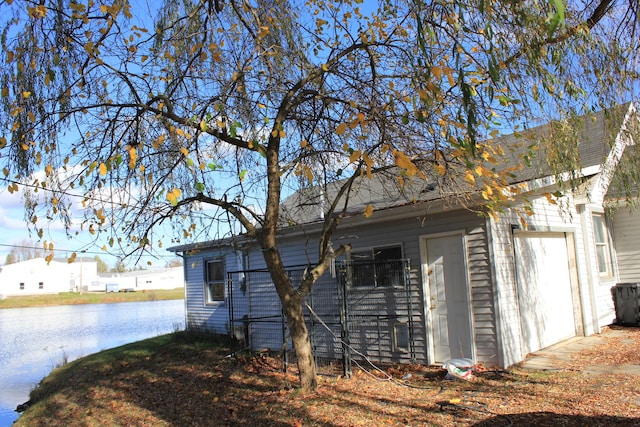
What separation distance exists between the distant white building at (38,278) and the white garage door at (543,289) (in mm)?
66394

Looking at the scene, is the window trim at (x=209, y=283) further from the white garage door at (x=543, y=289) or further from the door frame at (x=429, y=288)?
the white garage door at (x=543, y=289)

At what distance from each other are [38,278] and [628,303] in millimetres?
74887

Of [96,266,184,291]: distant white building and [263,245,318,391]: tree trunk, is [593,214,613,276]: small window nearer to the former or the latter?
[263,245,318,391]: tree trunk

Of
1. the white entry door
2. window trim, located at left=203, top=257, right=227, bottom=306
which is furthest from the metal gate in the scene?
window trim, located at left=203, top=257, right=227, bottom=306

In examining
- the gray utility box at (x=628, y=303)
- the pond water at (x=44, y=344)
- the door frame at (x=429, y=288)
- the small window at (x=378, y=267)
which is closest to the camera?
the door frame at (x=429, y=288)

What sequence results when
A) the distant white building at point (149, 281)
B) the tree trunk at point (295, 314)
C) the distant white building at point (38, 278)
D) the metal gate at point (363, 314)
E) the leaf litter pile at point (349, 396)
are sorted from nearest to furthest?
the leaf litter pile at point (349, 396)
the tree trunk at point (295, 314)
the metal gate at point (363, 314)
the distant white building at point (38, 278)
the distant white building at point (149, 281)

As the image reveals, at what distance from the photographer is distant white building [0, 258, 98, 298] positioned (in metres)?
67.4

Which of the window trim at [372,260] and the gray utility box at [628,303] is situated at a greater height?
the window trim at [372,260]

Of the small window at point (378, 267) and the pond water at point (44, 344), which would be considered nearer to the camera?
the small window at point (378, 267)

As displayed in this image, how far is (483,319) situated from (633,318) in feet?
18.6

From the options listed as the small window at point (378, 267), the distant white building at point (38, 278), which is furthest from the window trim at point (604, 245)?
the distant white building at point (38, 278)

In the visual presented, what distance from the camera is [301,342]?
7617 millimetres

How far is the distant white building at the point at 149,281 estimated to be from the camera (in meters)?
78.8

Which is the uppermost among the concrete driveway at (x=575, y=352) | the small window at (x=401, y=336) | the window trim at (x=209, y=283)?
the window trim at (x=209, y=283)
